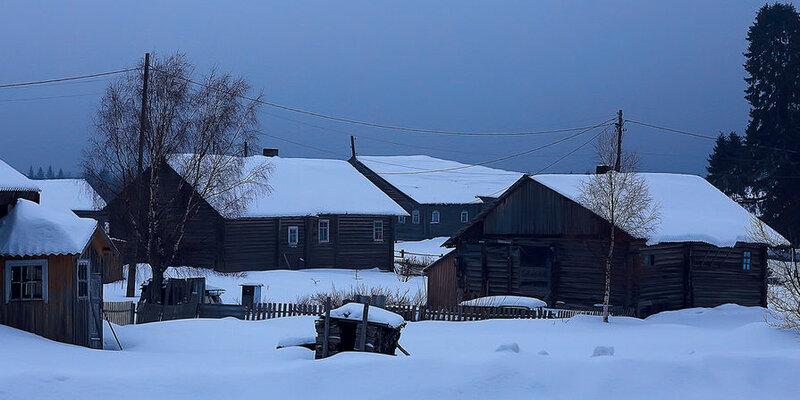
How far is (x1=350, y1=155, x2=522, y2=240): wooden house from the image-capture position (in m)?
69.3

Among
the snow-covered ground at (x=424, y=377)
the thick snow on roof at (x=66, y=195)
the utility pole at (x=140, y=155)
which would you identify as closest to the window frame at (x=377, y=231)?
the utility pole at (x=140, y=155)

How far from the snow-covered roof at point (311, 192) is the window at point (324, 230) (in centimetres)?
91

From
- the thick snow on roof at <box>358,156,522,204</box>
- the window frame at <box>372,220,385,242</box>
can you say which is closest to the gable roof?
the window frame at <box>372,220,385,242</box>

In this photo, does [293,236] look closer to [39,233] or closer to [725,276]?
[725,276]

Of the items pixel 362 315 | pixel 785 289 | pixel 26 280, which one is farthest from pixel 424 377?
pixel 785 289

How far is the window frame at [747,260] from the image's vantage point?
107ft

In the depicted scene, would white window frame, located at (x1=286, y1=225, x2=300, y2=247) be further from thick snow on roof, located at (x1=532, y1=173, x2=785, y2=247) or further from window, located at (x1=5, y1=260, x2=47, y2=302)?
window, located at (x1=5, y1=260, x2=47, y2=302)

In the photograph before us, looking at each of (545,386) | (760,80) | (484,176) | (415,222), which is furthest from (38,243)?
(484,176)

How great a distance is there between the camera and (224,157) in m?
34.8

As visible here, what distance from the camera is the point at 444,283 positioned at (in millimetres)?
34406

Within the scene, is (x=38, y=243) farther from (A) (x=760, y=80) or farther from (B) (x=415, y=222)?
(B) (x=415, y=222)

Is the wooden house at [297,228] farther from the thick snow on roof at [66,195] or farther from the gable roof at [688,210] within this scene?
the thick snow on roof at [66,195]

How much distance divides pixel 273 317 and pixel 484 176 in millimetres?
62698

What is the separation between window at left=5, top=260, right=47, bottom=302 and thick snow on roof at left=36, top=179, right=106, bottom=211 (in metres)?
38.9
